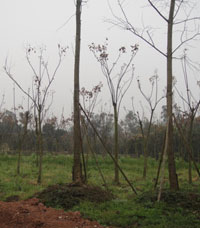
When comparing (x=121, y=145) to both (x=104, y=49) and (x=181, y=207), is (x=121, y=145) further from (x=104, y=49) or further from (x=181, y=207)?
(x=181, y=207)

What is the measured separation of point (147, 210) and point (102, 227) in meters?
1.01

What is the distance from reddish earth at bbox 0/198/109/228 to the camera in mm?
3709

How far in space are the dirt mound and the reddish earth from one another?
1.79 feet

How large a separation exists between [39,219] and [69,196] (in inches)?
58.4

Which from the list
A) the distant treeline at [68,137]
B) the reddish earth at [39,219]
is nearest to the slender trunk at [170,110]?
the reddish earth at [39,219]

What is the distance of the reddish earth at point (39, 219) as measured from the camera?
3709mm

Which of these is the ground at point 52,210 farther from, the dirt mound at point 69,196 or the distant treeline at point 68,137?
the distant treeline at point 68,137

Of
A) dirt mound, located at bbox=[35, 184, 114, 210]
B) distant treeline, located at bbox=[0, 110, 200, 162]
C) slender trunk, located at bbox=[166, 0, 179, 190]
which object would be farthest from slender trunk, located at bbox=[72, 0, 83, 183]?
distant treeline, located at bbox=[0, 110, 200, 162]

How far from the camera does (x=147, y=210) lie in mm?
4391

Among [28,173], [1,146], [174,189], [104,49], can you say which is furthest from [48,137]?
[174,189]

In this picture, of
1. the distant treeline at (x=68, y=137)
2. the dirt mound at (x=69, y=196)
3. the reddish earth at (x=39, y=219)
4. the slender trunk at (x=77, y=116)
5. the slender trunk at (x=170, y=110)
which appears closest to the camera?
the reddish earth at (x=39, y=219)

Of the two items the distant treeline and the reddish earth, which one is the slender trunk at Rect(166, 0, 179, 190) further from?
the distant treeline

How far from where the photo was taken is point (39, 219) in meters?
3.88

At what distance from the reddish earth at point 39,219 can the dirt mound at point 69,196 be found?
0.55 m
